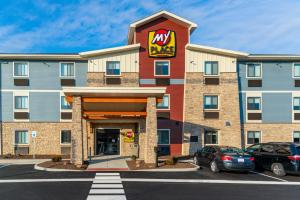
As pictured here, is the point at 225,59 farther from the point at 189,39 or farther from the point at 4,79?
the point at 4,79

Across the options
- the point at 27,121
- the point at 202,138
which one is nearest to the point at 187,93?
the point at 202,138

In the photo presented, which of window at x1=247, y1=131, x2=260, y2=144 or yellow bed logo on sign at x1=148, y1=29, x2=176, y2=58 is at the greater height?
yellow bed logo on sign at x1=148, y1=29, x2=176, y2=58

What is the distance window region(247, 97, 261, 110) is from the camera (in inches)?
1155

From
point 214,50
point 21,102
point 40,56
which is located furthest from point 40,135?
point 214,50

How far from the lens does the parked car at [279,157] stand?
643 inches

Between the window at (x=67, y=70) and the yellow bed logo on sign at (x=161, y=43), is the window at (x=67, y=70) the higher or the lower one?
the lower one

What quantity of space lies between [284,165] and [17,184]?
41.6 ft

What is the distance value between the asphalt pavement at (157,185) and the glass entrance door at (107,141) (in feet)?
35.4

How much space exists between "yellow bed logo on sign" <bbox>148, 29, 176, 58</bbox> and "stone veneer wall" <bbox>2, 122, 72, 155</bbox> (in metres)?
10.0

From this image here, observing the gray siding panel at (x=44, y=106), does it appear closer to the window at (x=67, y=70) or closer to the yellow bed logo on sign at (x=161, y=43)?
the window at (x=67, y=70)

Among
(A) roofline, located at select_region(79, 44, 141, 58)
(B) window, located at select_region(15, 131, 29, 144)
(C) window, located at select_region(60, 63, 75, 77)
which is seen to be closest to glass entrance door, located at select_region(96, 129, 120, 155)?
(C) window, located at select_region(60, 63, 75, 77)

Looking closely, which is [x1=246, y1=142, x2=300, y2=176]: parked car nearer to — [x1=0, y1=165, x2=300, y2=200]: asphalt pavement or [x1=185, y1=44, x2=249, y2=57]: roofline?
[x1=0, y1=165, x2=300, y2=200]: asphalt pavement

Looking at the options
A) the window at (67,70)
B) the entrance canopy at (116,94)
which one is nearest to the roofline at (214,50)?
the entrance canopy at (116,94)

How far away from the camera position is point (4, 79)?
28781mm
